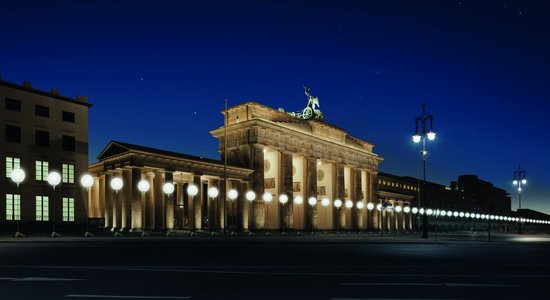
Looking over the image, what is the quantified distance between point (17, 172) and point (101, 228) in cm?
1430

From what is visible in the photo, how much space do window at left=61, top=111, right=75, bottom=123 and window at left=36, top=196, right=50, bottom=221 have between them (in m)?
8.28

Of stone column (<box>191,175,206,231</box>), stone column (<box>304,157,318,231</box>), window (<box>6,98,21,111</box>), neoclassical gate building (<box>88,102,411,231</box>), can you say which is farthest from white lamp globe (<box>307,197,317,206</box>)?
window (<box>6,98,21,111</box>)

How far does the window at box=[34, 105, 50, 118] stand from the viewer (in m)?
50.1

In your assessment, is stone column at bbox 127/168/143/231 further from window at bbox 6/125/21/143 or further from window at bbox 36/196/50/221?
window at bbox 6/125/21/143

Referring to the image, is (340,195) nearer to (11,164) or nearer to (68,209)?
(68,209)

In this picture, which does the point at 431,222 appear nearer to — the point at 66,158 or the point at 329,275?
the point at 66,158

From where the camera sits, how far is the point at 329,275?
12609 millimetres

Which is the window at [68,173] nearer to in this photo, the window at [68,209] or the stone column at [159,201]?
the window at [68,209]

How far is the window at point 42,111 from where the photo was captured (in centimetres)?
5012

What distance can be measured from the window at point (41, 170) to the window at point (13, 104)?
5.33 m

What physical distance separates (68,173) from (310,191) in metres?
35.1

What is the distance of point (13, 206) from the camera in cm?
4662

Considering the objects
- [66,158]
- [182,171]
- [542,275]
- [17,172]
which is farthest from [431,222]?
[542,275]

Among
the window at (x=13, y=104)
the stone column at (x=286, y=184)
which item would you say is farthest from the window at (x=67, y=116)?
the stone column at (x=286, y=184)
